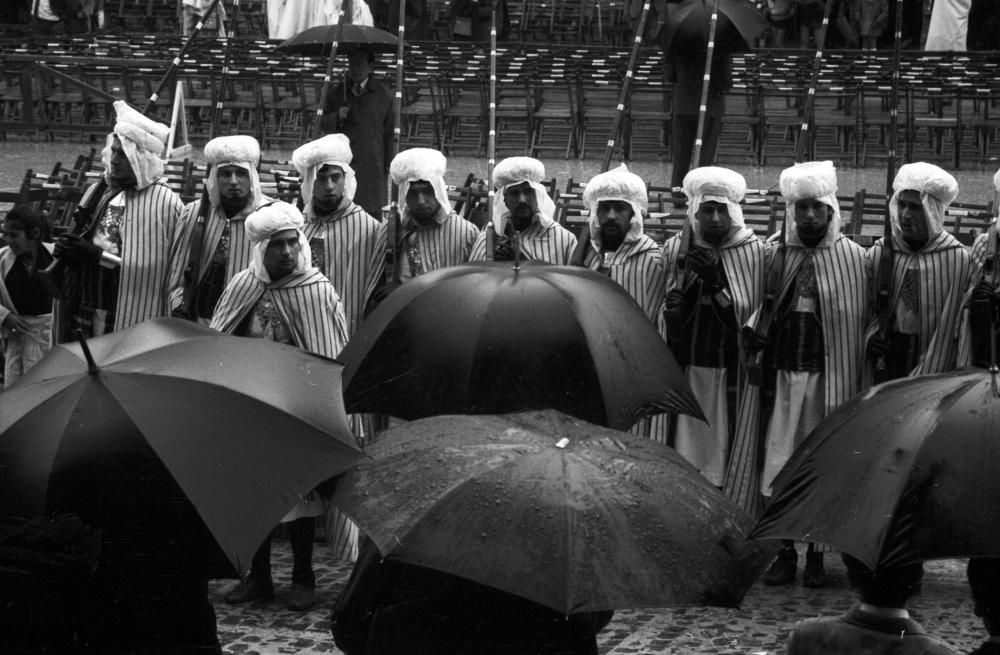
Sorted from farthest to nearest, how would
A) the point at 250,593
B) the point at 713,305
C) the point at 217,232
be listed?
the point at 217,232 → the point at 713,305 → the point at 250,593

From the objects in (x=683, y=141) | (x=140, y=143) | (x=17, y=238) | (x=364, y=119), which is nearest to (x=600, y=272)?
(x=140, y=143)

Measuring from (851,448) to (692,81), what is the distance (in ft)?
31.6

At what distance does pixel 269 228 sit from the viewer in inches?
333

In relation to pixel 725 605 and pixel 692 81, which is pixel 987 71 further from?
pixel 725 605

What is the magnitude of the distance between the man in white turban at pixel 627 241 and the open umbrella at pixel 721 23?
3853 mm

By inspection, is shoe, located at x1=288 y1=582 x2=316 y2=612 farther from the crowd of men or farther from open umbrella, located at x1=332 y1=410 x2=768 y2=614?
open umbrella, located at x1=332 y1=410 x2=768 y2=614

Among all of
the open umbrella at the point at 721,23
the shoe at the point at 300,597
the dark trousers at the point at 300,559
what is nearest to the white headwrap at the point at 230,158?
the dark trousers at the point at 300,559

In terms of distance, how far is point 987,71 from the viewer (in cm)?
1966

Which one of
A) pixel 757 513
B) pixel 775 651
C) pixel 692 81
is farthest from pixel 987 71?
pixel 775 651

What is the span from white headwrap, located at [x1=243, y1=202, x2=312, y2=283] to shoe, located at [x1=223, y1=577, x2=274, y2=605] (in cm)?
137

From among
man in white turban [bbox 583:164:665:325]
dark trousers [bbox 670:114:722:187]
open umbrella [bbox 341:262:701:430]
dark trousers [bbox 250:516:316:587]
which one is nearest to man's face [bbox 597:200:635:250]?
man in white turban [bbox 583:164:665:325]

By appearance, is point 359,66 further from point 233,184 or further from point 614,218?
point 614,218

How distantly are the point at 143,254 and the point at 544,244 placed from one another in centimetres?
210

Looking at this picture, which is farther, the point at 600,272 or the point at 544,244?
the point at 544,244
